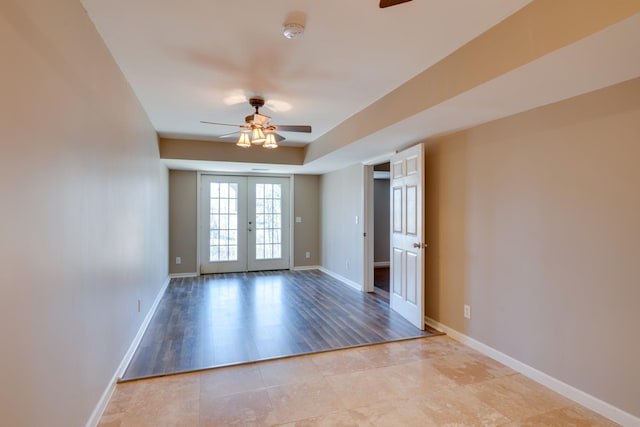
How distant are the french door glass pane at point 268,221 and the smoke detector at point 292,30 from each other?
500cm

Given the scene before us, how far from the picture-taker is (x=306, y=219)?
712 cm

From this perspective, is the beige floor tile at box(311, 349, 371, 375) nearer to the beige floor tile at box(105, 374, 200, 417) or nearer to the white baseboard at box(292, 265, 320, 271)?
the beige floor tile at box(105, 374, 200, 417)

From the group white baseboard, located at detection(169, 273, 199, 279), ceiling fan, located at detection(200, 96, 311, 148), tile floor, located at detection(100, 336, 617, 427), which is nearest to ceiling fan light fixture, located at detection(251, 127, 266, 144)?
ceiling fan, located at detection(200, 96, 311, 148)

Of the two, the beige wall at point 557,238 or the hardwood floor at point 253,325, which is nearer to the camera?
the beige wall at point 557,238

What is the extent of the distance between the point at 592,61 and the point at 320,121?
2.73 metres

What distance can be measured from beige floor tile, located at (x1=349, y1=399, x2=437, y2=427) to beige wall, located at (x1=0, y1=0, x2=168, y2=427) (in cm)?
158

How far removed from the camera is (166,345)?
3.12 meters

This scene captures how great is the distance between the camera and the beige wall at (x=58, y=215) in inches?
45.5

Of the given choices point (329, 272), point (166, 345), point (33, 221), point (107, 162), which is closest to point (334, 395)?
point (166, 345)

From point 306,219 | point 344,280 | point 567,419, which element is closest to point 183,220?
point 306,219

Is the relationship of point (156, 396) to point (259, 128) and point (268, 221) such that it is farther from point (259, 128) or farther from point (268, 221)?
point (268, 221)

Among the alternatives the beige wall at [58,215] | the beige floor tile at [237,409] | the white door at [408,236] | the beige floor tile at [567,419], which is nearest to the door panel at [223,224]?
the white door at [408,236]

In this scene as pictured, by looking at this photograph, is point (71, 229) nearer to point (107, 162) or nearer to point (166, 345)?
point (107, 162)

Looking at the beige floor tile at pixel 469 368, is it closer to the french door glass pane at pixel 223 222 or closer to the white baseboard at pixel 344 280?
the white baseboard at pixel 344 280
